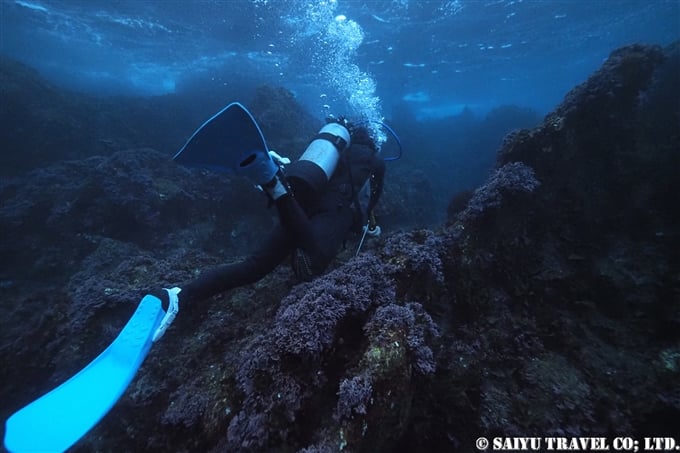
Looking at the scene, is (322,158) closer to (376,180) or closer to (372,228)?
(376,180)

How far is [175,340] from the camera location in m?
3.56

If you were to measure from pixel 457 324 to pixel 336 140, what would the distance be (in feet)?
10.6

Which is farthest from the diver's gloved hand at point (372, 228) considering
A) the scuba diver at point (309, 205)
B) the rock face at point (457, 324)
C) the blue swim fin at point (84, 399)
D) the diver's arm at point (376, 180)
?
the blue swim fin at point (84, 399)

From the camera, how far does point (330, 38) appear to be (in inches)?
816

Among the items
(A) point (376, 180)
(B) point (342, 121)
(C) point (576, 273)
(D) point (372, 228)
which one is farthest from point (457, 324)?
(B) point (342, 121)

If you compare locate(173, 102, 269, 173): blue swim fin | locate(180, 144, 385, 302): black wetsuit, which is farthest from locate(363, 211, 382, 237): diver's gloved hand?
locate(173, 102, 269, 173): blue swim fin

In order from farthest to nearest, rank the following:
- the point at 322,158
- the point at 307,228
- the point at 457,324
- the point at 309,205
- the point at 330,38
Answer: the point at 330,38, the point at 322,158, the point at 309,205, the point at 307,228, the point at 457,324

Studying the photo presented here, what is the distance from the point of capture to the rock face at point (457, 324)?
90.4 inches

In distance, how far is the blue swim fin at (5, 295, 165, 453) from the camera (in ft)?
7.14

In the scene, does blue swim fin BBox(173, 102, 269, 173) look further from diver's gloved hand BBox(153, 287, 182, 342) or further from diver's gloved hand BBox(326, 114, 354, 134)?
diver's gloved hand BBox(326, 114, 354, 134)

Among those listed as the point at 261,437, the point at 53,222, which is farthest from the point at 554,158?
→ the point at 53,222

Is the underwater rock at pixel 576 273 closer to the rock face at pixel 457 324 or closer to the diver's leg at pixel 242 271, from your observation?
the rock face at pixel 457 324

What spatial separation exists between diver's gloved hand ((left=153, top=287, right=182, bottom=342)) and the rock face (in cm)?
54

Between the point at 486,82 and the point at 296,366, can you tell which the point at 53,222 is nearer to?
the point at 296,366
